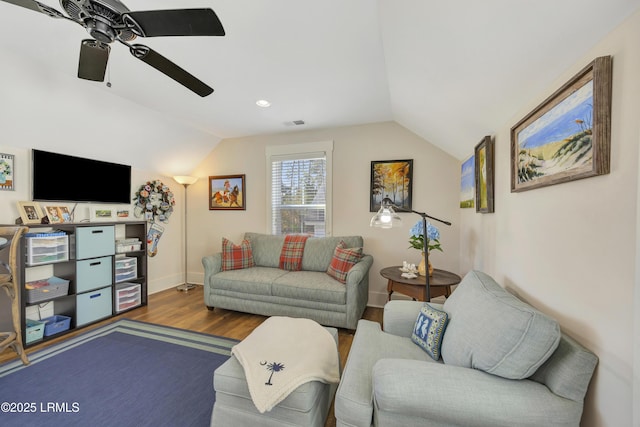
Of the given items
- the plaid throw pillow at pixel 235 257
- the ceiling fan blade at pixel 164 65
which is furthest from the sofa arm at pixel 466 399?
the plaid throw pillow at pixel 235 257

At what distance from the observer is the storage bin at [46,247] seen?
2.36 m

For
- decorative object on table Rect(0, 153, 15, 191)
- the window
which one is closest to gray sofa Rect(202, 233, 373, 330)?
the window

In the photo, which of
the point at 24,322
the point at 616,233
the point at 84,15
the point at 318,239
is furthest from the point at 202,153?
the point at 616,233

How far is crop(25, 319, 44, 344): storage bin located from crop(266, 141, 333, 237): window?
258 cm

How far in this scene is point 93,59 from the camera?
154 centimetres

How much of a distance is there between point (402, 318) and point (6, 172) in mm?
3732

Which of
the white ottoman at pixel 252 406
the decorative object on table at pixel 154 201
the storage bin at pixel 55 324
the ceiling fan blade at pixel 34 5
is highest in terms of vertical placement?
the ceiling fan blade at pixel 34 5

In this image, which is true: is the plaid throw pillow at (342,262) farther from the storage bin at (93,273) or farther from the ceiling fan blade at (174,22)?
the storage bin at (93,273)

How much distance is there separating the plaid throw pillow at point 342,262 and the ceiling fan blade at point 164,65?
2078 millimetres

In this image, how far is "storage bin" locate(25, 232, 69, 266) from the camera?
2363 millimetres

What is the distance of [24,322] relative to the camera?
225 centimetres

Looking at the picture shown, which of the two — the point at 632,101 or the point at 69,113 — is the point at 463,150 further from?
the point at 69,113

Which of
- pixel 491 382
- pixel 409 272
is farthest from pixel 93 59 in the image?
pixel 409 272

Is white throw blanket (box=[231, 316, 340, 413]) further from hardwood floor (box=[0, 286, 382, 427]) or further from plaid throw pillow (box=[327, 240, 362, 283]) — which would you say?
plaid throw pillow (box=[327, 240, 362, 283])
